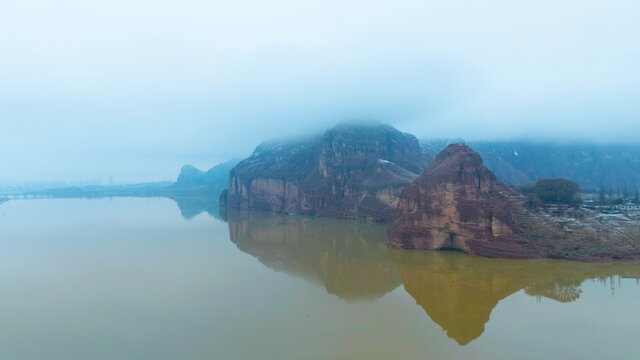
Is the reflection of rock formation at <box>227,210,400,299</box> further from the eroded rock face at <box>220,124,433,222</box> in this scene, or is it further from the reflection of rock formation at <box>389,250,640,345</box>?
the eroded rock face at <box>220,124,433,222</box>

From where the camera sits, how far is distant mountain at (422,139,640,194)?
97.8m

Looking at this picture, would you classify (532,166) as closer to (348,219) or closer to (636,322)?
(348,219)

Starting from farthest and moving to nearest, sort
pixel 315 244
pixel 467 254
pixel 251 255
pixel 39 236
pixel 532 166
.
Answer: pixel 532 166 < pixel 39 236 < pixel 315 244 < pixel 251 255 < pixel 467 254

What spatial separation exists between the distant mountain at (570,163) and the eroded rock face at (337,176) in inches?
1385

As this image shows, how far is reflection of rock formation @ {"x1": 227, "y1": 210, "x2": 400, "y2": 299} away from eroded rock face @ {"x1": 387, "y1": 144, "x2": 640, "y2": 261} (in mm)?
5356

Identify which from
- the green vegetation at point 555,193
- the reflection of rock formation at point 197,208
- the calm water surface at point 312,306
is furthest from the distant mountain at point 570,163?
the calm water surface at point 312,306

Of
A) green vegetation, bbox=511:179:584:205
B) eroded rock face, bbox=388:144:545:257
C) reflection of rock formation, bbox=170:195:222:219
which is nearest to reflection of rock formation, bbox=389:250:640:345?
eroded rock face, bbox=388:144:545:257

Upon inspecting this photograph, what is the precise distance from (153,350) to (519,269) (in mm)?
25554

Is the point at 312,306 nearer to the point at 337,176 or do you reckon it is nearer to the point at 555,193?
the point at 555,193

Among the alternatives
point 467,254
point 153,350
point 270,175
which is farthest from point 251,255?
point 270,175

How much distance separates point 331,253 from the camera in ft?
109

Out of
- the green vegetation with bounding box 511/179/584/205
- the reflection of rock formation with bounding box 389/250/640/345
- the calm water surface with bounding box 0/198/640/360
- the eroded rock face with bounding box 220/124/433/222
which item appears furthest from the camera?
the eroded rock face with bounding box 220/124/433/222

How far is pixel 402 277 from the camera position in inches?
960

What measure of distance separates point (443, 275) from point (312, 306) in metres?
11.1
